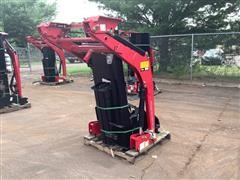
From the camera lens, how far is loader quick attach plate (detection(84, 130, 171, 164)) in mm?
4513

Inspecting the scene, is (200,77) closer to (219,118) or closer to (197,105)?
(197,105)

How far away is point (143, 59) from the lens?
4508mm

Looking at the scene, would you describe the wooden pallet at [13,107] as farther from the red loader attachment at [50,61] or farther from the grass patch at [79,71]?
the grass patch at [79,71]

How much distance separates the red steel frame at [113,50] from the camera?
4.05m

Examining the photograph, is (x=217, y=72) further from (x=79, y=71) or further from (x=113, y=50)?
(x=113, y=50)

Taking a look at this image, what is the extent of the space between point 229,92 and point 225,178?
6.40m

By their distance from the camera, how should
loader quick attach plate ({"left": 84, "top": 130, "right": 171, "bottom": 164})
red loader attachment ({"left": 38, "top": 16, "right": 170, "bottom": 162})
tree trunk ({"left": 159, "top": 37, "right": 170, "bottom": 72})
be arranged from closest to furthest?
red loader attachment ({"left": 38, "top": 16, "right": 170, "bottom": 162}) < loader quick attach plate ({"left": 84, "top": 130, "right": 171, "bottom": 164}) < tree trunk ({"left": 159, "top": 37, "right": 170, "bottom": 72})

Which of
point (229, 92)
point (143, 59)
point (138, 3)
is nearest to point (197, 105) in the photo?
point (229, 92)

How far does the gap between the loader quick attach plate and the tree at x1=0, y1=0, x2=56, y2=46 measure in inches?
866

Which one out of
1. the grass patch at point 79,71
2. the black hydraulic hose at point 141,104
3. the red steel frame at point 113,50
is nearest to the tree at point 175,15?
the grass patch at point 79,71

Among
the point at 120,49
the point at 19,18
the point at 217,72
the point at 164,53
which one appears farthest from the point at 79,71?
the point at 120,49

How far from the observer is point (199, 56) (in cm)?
1198

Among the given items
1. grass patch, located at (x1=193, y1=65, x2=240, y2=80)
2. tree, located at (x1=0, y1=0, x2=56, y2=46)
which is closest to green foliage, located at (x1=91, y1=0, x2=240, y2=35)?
grass patch, located at (x1=193, y1=65, x2=240, y2=80)

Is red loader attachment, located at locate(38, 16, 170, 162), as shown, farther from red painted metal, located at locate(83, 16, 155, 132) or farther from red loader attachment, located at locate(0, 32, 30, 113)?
red loader attachment, located at locate(0, 32, 30, 113)
